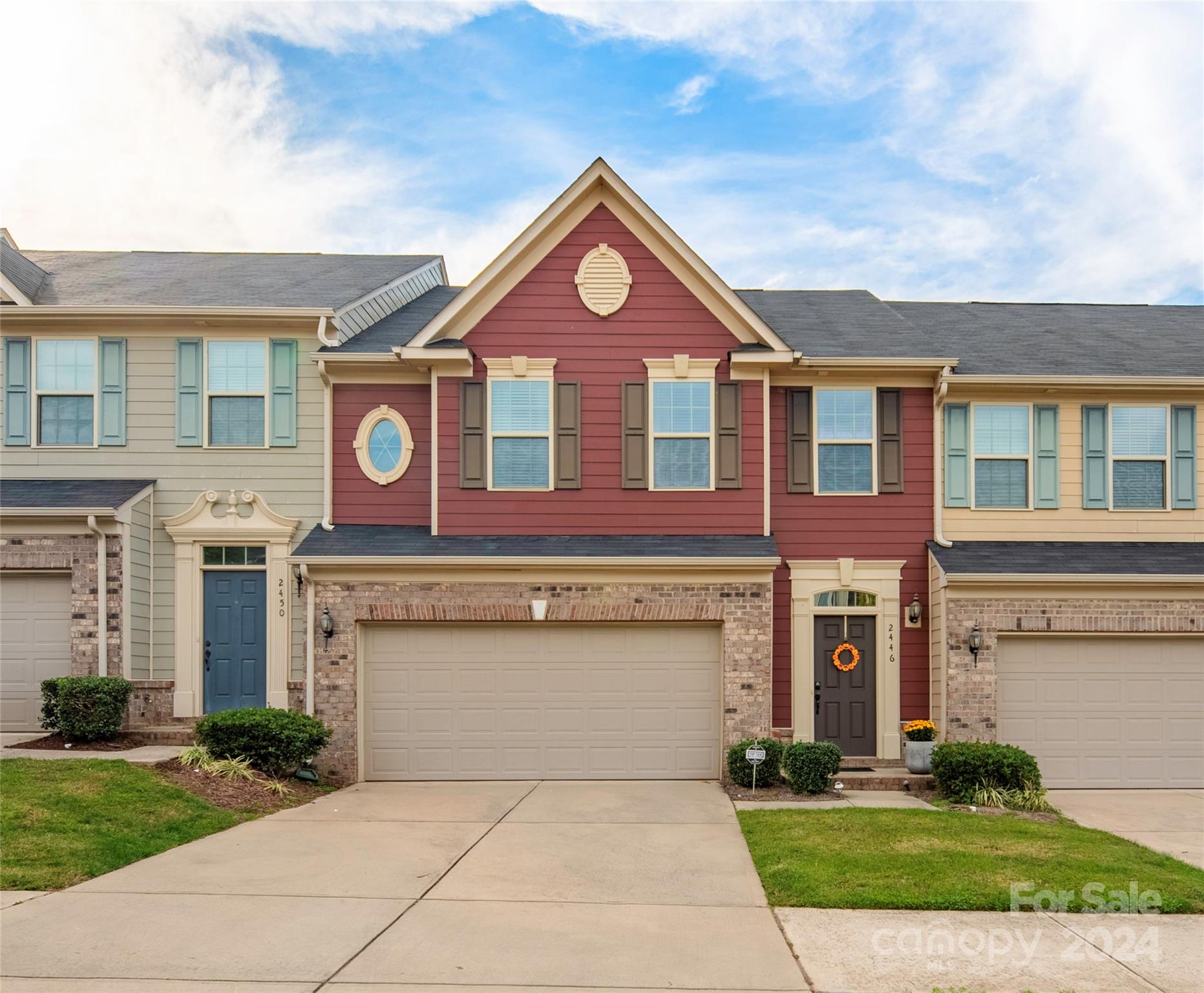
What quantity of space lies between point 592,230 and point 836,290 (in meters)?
5.77

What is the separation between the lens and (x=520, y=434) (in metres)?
15.4

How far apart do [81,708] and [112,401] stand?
459 cm

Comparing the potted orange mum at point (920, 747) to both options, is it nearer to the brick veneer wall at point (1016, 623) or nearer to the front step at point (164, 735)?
the brick veneer wall at point (1016, 623)

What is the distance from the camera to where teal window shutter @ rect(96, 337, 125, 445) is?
52.4 feet

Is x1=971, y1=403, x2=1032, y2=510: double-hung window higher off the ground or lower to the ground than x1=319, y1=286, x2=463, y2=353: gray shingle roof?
lower

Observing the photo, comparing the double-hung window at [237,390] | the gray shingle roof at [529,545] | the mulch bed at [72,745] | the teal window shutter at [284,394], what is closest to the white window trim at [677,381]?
the gray shingle roof at [529,545]

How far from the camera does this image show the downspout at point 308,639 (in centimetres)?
1451

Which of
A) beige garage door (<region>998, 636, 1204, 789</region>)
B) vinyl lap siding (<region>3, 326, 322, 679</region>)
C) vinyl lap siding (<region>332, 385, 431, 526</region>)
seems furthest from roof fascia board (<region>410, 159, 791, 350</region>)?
beige garage door (<region>998, 636, 1204, 789</region>)

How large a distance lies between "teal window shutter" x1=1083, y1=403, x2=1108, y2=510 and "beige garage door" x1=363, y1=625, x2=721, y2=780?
6.09 metres

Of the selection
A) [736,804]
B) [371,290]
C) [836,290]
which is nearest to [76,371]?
[371,290]

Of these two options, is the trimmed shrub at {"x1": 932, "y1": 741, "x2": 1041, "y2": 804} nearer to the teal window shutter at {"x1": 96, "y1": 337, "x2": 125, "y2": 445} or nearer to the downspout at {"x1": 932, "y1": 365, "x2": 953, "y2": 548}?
the downspout at {"x1": 932, "y1": 365, "x2": 953, "y2": 548}

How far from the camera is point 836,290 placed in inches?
761

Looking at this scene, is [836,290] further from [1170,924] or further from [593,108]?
[1170,924]

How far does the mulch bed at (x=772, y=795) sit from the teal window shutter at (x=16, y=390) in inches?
444
